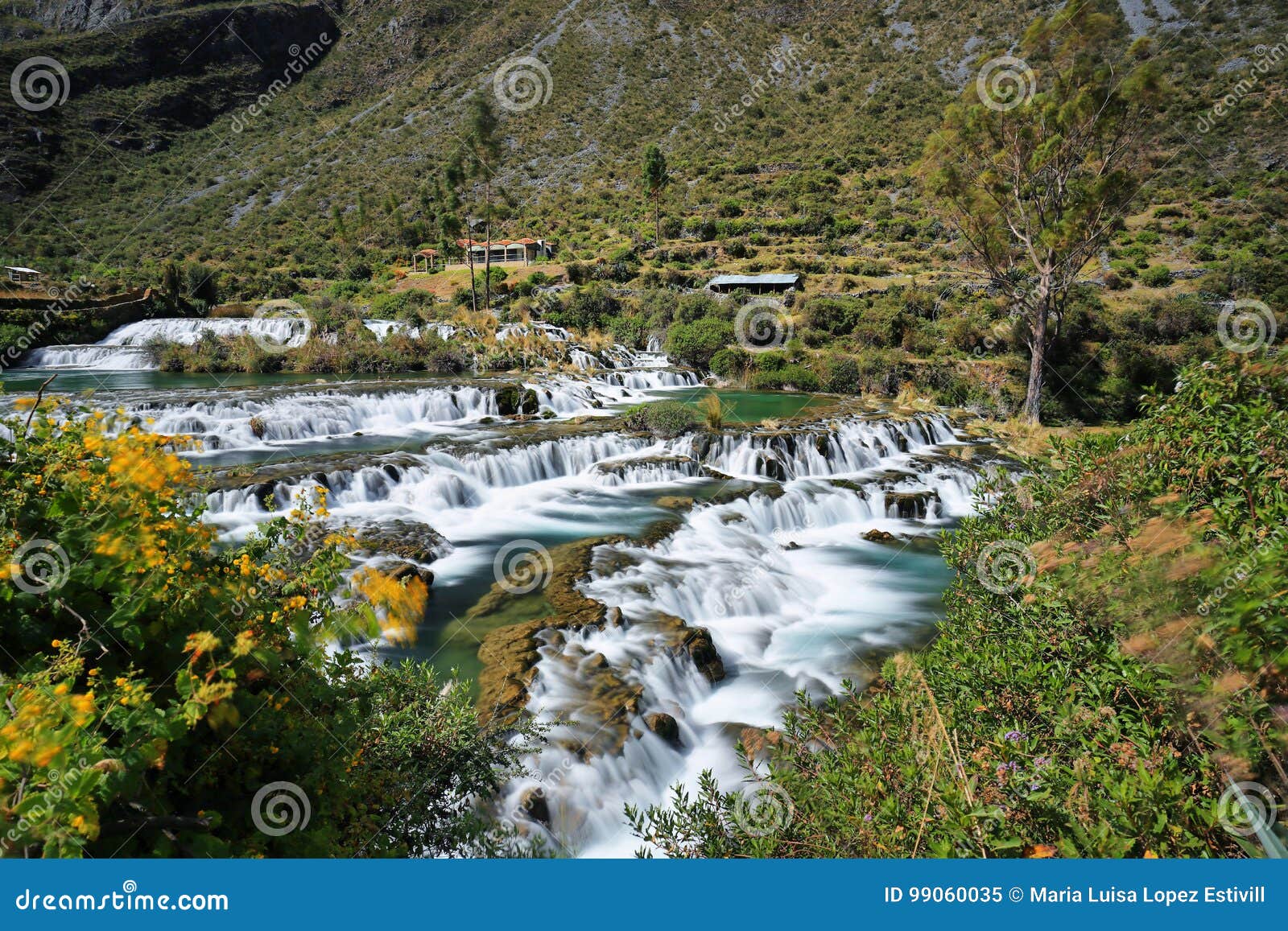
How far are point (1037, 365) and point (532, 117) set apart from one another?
91.4 metres

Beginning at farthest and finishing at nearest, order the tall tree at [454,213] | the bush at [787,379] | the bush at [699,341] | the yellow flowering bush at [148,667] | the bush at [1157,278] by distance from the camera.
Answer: the tall tree at [454,213], the bush at [1157,278], the bush at [699,341], the bush at [787,379], the yellow flowering bush at [148,667]

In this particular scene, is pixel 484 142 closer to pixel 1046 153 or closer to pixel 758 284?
pixel 758 284

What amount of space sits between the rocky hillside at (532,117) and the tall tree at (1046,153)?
27.9 m

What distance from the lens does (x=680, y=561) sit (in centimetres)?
1062

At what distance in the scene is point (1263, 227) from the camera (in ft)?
124

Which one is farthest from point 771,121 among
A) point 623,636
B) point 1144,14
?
point 623,636

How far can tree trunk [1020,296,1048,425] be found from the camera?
2025 centimetres

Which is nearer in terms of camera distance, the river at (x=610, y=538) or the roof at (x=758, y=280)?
the river at (x=610, y=538)

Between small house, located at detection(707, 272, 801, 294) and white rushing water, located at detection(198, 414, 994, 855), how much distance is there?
19.7 metres

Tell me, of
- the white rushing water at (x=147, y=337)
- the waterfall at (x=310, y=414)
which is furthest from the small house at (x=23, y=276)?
the waterfall at (x=310, y=414)

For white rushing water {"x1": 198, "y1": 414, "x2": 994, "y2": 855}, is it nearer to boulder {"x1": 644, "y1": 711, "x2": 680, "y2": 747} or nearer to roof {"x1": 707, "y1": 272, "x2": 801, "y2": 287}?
boulder {"x1": 644, "y1": 711, "x2": 680, "y2": 747}

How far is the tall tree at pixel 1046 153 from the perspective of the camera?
18.7m

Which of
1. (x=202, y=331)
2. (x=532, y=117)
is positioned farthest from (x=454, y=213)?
(x=532, y=117)

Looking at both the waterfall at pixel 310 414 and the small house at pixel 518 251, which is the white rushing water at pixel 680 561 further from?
the small house at pixel 518 251
